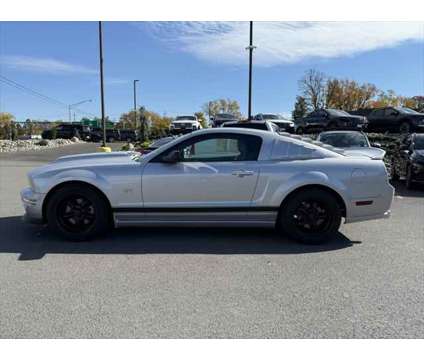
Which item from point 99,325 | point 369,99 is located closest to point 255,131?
point 99,325

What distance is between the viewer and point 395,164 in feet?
36.4

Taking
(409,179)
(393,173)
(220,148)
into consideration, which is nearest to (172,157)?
(220,148)

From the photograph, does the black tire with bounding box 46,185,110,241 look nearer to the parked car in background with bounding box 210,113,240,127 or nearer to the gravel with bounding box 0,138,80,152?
the parked car in background with bounding box 210,113,240,127

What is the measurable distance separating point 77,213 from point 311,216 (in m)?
3.15

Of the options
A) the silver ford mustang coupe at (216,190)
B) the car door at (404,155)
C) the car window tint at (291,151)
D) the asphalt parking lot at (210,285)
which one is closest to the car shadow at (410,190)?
the car door at (404,155)

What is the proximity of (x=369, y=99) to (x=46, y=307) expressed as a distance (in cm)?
7554

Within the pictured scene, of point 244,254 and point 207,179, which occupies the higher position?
point 207,179

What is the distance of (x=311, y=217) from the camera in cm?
480

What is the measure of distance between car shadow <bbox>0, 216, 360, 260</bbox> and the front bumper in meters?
0.30

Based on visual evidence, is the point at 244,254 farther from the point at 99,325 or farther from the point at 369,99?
the point at 369,99

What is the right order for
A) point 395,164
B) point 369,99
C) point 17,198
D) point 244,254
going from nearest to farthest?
point 244,254, point 17,198, point 395,164, point 369,99

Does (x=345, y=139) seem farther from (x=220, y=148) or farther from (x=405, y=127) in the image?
(x=405, y=127)

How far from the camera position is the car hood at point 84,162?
189 inches

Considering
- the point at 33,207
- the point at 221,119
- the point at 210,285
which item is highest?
the point at 221,119
